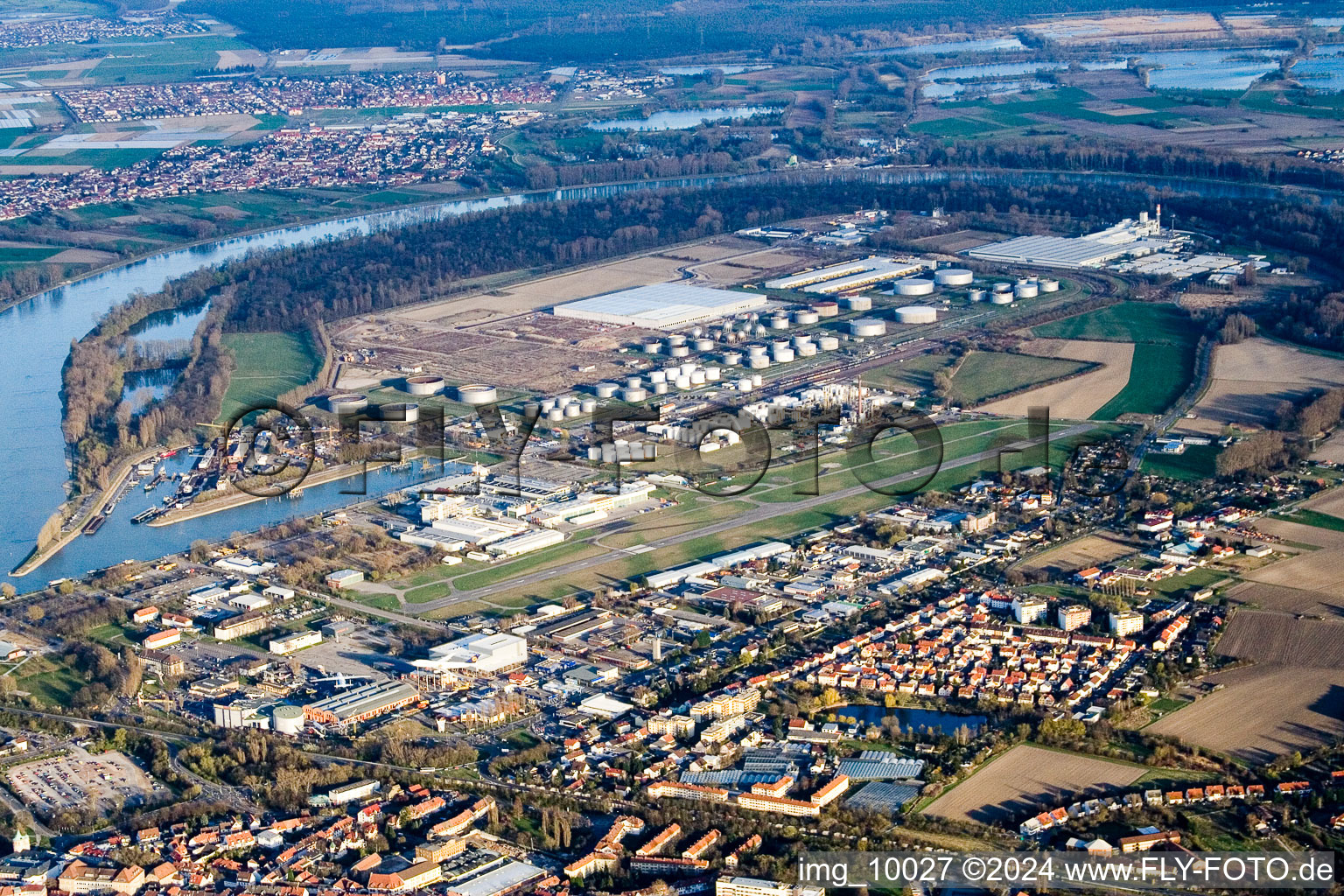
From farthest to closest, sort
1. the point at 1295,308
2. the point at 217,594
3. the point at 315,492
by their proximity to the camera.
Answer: the point at 1295,308
the point at 315,492
the point at 217,594

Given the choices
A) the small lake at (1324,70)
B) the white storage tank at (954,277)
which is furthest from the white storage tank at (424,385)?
the small lake at (1324,70)

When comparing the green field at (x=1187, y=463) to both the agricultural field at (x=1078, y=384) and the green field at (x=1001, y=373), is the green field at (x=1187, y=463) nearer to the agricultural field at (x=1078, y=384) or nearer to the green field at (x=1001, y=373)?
the agricultural field at (x=1078, y=384)

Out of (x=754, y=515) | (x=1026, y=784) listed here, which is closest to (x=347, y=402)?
(x=754, y=515)

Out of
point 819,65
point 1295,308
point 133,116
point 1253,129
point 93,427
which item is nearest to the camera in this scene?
point 93,427

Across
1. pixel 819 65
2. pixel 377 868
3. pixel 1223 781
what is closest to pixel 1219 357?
pixel 1223 781

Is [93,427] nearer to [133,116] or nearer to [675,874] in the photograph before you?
[675,874]

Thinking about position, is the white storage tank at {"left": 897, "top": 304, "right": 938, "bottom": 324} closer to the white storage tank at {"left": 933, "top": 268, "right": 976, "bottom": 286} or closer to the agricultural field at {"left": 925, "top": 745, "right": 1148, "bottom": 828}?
the white storage tank at {"left": 933, "top": 268, "right": 976, "bottom": 286}
